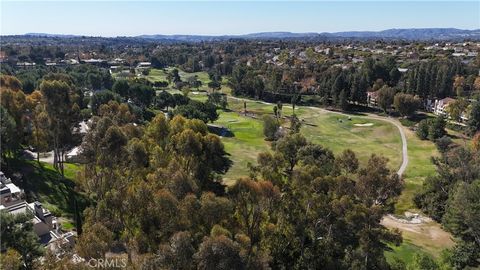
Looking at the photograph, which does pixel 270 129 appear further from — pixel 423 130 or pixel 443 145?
pixel 443 145

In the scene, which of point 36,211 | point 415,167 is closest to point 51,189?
point 36,211

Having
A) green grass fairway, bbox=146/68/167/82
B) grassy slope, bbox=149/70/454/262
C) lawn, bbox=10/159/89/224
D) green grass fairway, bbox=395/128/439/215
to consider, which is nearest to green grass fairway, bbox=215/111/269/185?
grassy slope, bbox=149/70/454/262

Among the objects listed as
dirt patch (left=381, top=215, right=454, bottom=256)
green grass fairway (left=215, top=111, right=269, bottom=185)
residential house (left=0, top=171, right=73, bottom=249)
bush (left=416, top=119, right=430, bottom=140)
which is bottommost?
dirt patch (left=381, top=215, right=454, bottom=256)

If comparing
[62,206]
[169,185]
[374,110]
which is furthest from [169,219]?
[374,110]

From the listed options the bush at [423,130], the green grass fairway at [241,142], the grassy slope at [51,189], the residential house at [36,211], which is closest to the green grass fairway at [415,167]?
the bush at [423,130]

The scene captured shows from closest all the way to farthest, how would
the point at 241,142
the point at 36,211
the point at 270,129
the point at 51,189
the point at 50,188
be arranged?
the point at 36,211, the point at 51,189, the point at 50,188, the point at 241,142, the point at 270,129

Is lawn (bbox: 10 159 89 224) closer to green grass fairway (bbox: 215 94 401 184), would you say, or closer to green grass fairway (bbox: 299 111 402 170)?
green grass fairway (bbox: 215 94 401 184)

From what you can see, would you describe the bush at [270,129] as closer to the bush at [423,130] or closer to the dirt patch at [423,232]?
the bush at [423,130]

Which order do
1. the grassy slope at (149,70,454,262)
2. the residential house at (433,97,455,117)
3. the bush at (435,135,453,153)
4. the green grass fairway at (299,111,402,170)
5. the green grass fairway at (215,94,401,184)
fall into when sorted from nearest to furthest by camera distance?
1. the grassy slope at (149,70,454,262)
2. the bush at (435,135,453,153)
3. the green grass fairway at (215,94,401,184)
4. the green grass fairway at (299,111,402,170)
5. the residential house at (433,97,455,117)

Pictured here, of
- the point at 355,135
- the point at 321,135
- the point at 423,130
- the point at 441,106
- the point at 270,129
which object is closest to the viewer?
the point at 270,129

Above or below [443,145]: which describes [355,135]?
below

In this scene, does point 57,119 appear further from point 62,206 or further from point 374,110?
point 374,110
